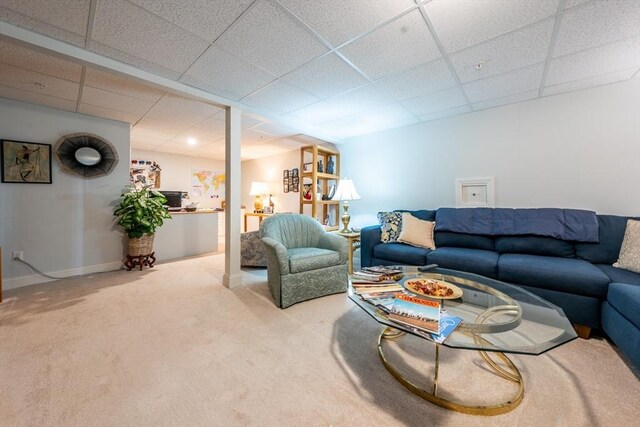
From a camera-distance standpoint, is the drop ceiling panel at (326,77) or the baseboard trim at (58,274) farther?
the baseboard trim at (58,274)

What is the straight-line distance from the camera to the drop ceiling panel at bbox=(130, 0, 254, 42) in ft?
4.85

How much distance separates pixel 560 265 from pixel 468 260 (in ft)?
2.09

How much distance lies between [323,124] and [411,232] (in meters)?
2.05

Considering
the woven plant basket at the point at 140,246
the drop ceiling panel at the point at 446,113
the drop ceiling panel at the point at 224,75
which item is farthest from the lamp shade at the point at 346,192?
the woven plant basket at the point at 140,246

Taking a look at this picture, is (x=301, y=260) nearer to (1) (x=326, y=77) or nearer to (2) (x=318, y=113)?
(1) (x=326, y=77)

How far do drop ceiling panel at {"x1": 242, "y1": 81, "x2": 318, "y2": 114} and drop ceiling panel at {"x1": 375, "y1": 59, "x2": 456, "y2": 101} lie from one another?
84 centimetres

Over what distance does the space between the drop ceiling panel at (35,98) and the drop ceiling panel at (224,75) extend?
5.66 ft

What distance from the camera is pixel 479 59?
202cm

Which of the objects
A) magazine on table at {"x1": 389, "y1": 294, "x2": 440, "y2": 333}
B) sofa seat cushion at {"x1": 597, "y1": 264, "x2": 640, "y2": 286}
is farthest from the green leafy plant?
sofa seat cushion at {"x1": 597, "y1": 264, "x2": 640, "y2": 286}

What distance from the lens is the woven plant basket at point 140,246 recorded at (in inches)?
136

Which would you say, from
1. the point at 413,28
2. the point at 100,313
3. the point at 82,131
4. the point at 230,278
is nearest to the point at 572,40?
the point at 413,28

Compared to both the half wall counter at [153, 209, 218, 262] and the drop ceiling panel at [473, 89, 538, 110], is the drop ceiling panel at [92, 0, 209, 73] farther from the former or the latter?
the drop ceiling panel at [473, 89, 538, 110]

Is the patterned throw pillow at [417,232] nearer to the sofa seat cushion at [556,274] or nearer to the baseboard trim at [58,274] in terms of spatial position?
the sofa seat cushion at [556,274]

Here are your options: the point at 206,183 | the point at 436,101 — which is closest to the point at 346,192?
the point at 436,101
